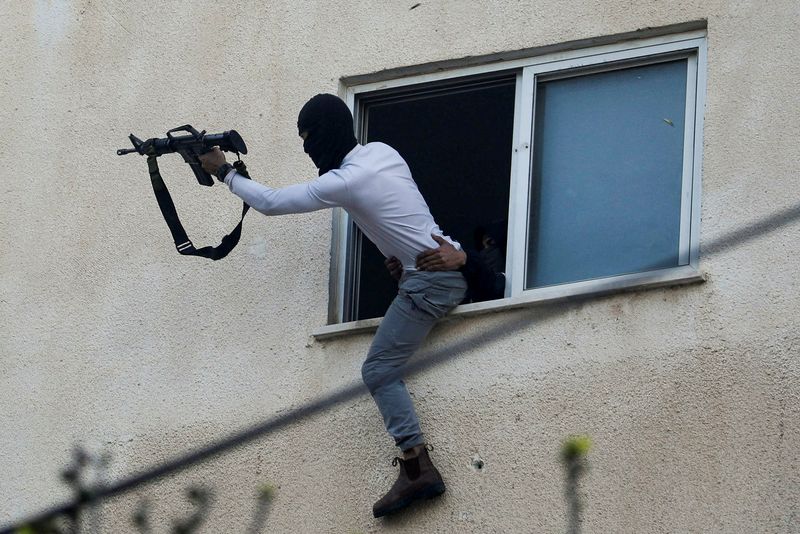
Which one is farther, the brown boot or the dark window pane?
the dark window pane

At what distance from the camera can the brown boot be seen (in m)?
6.15

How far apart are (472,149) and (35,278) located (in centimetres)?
212

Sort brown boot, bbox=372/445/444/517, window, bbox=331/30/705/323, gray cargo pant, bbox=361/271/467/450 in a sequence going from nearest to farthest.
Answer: brown boot, bbox=372/445/444/517
gray cargo pant, bbox=361/271/467/450
window, bbox=331/30/705/323

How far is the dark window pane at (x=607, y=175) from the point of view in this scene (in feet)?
21.6

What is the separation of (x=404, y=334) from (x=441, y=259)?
340mm

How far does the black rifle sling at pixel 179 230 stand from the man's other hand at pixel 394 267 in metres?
0.67

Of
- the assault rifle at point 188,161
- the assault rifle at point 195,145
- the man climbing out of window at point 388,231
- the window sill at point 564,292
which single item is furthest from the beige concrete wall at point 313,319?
the assault rifle at point 195,145

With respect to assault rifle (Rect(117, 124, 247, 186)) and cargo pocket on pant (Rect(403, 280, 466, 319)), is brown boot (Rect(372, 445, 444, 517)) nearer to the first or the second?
cargo pocket on pant (Rect(403, 280, 466, 319))

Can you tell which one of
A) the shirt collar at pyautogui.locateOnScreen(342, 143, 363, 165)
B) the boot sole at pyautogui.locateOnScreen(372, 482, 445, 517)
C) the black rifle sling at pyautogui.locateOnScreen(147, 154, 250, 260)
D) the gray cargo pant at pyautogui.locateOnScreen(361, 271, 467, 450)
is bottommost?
the boot sole at pyautogui.locateOnScreen(372, 482, 445, 517)

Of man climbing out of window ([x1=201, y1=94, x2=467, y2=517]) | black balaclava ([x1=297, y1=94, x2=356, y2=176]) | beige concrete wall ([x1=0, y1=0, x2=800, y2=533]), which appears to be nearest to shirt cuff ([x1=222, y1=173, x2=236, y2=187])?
man climbing out of window ([x1=201, y1=94, x2=467, y2=517])

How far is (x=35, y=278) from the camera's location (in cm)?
747

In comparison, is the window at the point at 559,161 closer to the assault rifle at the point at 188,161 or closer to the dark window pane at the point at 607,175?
the dark window pane at the point at 607,175

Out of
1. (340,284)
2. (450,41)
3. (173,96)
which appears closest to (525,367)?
(340,284)

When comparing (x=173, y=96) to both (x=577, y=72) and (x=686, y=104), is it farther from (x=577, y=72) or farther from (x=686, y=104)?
(x=686, y=104)
